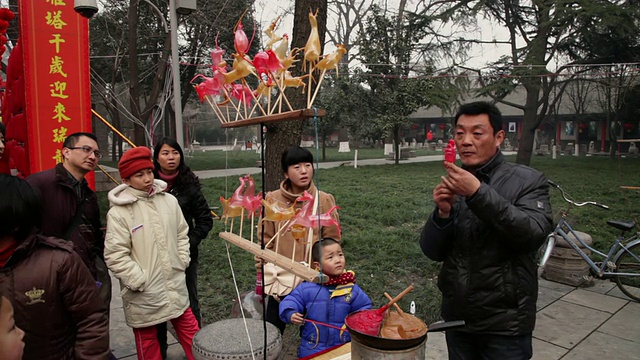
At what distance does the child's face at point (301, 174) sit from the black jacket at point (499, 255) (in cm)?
94

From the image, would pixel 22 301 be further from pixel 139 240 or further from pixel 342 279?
pixel 342 279

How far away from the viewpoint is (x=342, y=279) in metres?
2.40

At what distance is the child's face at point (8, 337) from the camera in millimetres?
1135

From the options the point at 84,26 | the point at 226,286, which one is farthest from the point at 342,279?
the point at 84,26

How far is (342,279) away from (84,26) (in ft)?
14.0

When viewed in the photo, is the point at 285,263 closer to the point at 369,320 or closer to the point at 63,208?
the point at 369,320

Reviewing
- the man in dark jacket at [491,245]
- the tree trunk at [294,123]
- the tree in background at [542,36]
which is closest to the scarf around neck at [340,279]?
the man in dark jacket at [491,245]

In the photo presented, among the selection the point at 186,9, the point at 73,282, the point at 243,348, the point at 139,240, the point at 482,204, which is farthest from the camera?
the point at 186,9

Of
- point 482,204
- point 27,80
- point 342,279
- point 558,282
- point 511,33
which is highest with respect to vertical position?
point 511,33

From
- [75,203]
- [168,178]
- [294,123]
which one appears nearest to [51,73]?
[168,178]

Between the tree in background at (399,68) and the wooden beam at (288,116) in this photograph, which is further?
the tree in background at (399,68)

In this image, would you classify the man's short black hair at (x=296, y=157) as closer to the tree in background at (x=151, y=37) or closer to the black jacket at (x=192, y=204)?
the black jacket at (x=192, y=204)

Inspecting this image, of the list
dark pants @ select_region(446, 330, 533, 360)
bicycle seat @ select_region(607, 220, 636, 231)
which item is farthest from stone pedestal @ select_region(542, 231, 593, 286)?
dark pants @ select_region(446, 330, 533, 360)

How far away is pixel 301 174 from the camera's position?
260 centimetres
